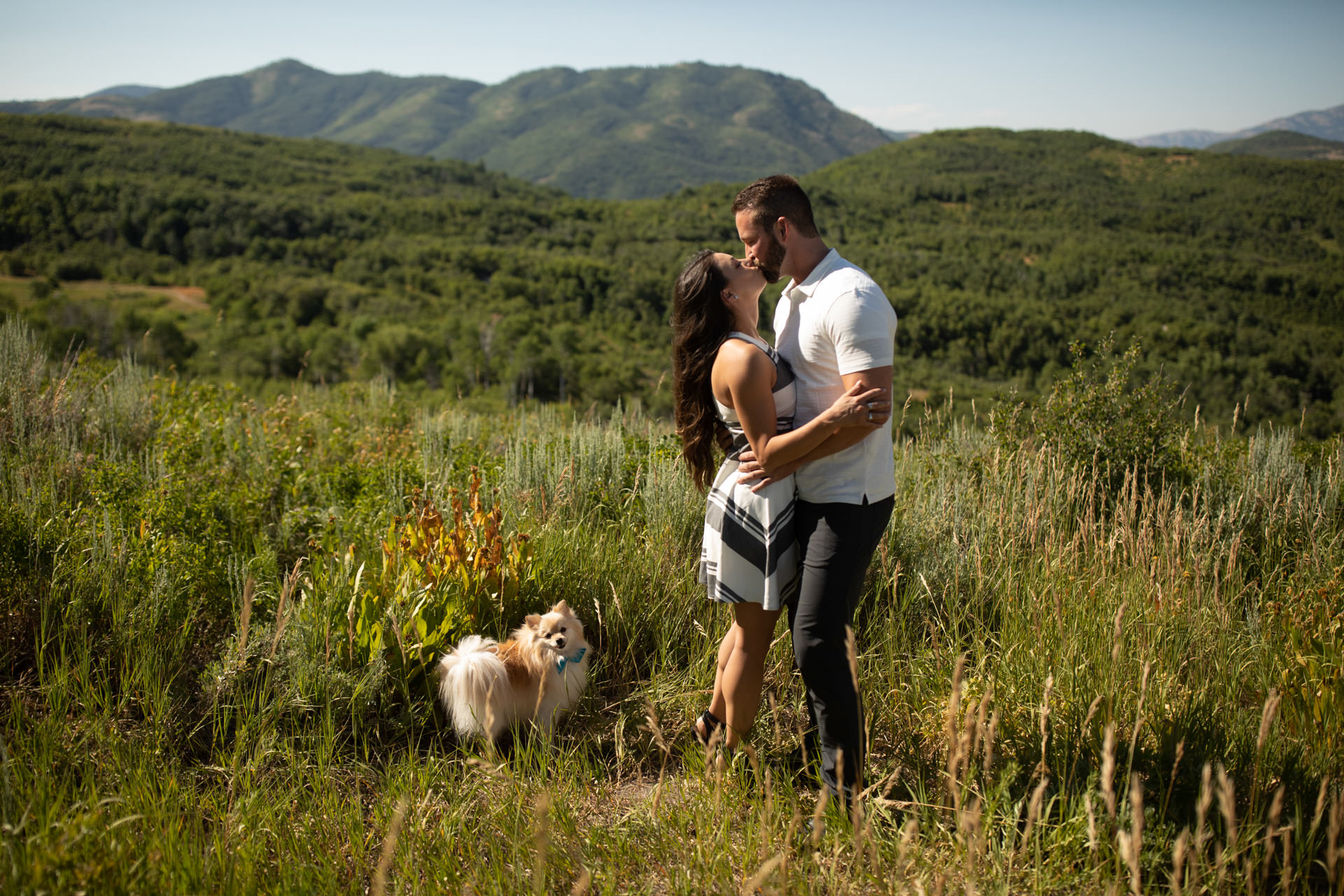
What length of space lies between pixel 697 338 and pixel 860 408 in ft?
1.90

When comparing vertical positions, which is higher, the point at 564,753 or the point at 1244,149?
the point at 1244,149

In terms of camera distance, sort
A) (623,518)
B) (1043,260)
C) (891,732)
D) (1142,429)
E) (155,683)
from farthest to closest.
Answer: (1043,260) < (1142,429) < (623,518) < (891,732) < (155,683)

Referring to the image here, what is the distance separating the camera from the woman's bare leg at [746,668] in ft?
7.15

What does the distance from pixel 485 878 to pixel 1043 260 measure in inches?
3133

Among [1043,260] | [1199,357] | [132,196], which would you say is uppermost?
[132,196]

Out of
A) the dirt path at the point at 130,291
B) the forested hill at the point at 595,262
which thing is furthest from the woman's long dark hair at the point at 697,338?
the dirt path at the point at 130,291

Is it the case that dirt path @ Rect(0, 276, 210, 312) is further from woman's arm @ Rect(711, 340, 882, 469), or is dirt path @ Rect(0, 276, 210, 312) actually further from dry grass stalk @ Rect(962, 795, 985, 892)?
dry grass stalk @ Rect(962, 795, 985, 892)

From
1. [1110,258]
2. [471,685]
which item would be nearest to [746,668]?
[471,685]

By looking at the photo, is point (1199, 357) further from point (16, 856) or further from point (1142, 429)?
point (16, 856)

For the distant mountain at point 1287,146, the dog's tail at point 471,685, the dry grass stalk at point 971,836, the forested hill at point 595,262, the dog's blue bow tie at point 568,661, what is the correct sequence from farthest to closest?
the distant mountain at point 1287,146
the forested hill at point 595,262
the dog's blue bow tie at point 568,661
the dog's tail at point 471,685
the dry grass stalk at point 971,836

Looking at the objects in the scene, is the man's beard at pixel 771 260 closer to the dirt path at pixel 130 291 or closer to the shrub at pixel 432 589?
the shrub at pixel 432 589

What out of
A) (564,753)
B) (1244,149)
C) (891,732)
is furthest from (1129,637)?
(1244,149)

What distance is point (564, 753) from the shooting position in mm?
2367

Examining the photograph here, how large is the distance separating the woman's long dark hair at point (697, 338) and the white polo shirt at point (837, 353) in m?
0.22
